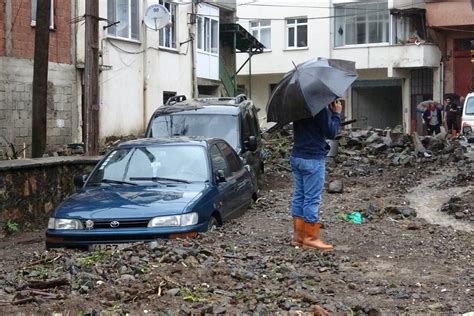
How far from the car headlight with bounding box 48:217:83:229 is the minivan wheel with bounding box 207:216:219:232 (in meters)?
1.44

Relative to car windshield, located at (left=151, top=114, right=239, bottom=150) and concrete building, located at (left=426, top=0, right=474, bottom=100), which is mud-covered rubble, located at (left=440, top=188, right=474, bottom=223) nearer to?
car windshield, located at (left=151, top=114, right=239, bottom=150)

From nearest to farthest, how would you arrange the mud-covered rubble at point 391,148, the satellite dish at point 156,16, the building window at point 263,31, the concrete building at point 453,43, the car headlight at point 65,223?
1. the car headlight at point 65,223
2. the mud-covered rubble at point 391,148
3. the satellite dish at point 156,16
4. the concrete building at point 453,43
5. the building window at point 263,31

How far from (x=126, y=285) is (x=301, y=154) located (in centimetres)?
271

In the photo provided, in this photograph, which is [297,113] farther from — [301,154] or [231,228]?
[231,228]

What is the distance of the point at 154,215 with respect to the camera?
300 inches

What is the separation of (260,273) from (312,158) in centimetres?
168

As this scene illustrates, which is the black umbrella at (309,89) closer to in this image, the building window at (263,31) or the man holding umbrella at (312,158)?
the man holding umbrella at (312,158)

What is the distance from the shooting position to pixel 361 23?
37.9 m

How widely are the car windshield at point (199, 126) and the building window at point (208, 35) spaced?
17.5 meters

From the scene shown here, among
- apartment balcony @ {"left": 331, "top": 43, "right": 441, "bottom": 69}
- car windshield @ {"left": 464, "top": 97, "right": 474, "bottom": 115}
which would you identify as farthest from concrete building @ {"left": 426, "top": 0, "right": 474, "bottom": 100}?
car windshield @ {"left": 464, "top": 97, "right": 474, "bottom": 115}

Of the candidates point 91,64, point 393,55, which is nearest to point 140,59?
point 91,64

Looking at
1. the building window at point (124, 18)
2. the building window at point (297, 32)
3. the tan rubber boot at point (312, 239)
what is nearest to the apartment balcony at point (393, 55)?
the building window at point (297, 32)

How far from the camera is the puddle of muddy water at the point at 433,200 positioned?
1027cm

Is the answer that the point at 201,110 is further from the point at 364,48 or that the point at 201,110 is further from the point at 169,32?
the point at 364,48
